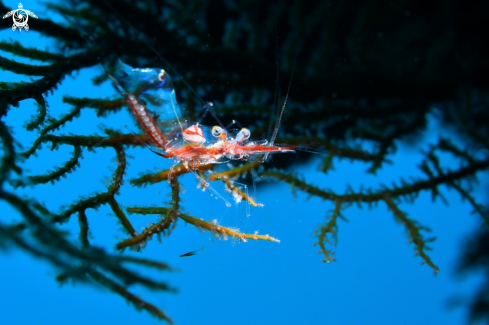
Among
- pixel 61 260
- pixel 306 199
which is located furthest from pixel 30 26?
pixel 306 199

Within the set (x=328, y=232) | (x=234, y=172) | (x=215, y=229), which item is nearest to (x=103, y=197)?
(x=215, y=229)

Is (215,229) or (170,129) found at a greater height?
(170,129)

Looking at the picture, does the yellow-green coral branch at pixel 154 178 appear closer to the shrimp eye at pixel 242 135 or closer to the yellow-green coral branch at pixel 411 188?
the shrimp eye at pixel 242 135

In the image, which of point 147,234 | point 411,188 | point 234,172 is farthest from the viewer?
point 234,172

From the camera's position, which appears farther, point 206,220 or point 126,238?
point 206,220

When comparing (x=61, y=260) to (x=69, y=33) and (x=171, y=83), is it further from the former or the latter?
(x=69, y=33)

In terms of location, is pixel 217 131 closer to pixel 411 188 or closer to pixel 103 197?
pixel 103 197

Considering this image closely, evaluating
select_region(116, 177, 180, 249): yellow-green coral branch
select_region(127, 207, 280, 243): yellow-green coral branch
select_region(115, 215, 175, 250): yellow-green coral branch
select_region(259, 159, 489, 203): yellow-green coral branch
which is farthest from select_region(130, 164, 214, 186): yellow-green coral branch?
select_region(259, 159, 489, 203): yellow-green coral branch

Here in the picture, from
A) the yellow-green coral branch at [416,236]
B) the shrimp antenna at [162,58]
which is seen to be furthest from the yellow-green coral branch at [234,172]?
the yellow-green coral branch at [416,236]
